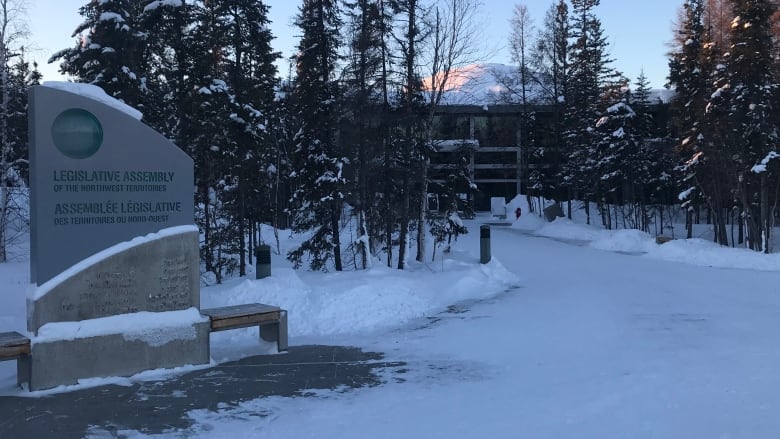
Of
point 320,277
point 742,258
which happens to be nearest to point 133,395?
point 320,277

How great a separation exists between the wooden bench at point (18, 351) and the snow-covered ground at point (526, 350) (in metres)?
0.20

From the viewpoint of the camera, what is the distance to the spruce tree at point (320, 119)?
15.2 metres

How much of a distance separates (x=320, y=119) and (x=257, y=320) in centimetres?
869

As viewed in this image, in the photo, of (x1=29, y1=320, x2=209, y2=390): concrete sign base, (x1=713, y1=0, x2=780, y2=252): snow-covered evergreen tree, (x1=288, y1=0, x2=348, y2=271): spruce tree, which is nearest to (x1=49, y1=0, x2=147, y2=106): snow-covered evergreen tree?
(x1=288, y1=0, x2=348, y2=271): spruce tree

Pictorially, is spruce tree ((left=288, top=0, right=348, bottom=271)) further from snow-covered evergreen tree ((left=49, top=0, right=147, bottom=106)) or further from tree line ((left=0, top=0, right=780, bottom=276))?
snow-covered evergreen tree ((left=49, top=0, right=147, bottom=106))

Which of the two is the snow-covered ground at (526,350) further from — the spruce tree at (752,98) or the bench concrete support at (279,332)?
the spruce tree at (752,98)

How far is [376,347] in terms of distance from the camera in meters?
8.11

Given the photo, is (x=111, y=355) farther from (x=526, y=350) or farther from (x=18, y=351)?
(x=526, y=350)

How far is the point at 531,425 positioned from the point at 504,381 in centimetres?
134

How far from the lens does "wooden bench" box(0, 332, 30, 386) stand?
5832 millimetres

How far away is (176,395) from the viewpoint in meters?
5.96

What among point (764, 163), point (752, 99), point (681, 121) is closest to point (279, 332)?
point (764, 163)

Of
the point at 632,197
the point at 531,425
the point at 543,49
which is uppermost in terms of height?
the point at 543,49

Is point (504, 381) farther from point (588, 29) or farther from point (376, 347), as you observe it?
point (588, 29)
